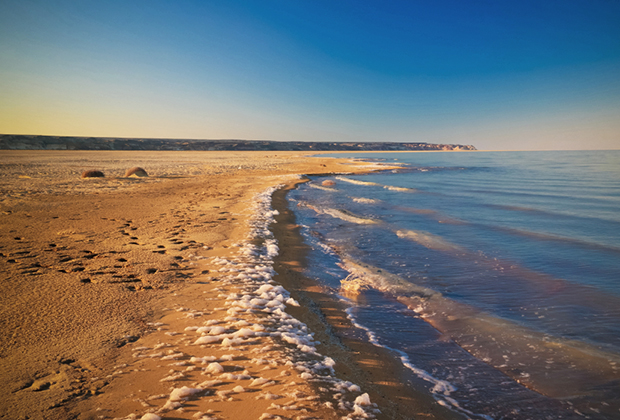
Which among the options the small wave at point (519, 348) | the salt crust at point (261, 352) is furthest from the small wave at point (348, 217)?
the salt crust at point (261, 352)

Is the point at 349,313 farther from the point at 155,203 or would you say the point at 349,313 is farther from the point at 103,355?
the point at 155,203

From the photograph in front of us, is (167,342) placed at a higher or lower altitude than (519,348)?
higher

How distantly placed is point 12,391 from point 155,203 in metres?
10.6

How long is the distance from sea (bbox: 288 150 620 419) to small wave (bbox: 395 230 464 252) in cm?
3

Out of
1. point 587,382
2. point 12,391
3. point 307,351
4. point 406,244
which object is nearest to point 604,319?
point 587,382

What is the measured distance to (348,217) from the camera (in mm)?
12539

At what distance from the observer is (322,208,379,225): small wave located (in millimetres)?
11748

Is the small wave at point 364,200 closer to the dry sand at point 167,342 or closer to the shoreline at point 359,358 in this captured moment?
the dry sand at point 167,342

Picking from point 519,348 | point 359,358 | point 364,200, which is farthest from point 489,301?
point 364,200

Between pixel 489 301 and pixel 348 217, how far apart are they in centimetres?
738

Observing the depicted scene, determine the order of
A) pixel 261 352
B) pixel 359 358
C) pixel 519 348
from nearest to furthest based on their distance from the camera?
pixel 261 352, pixel 359 358, pixel 519 348

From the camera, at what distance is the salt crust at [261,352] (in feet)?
8.54

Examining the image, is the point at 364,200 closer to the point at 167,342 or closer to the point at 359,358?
the point at 359,358

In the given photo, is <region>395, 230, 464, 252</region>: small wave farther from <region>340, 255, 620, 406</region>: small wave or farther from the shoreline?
the shoreline
